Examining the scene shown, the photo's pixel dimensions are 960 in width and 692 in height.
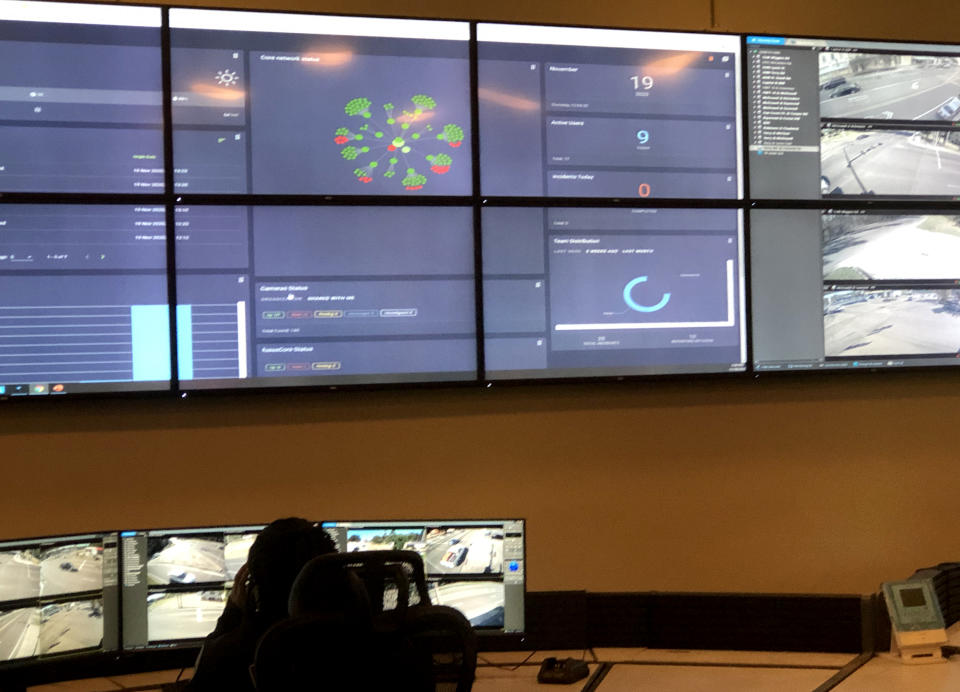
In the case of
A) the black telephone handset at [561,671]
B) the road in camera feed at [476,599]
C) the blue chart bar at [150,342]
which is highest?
the blue chart bar at [150,342]

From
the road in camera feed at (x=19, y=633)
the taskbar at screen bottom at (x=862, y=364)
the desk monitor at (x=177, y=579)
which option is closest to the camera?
the road in camera feed at (x=19, y=633)

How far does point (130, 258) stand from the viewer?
102 inches

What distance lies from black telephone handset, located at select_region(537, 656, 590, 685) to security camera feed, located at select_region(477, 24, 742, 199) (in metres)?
1.31

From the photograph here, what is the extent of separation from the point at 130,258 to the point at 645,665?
5.86ft

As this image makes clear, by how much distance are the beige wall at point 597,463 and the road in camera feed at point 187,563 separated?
Result: 32 cm

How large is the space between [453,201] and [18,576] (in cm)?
146

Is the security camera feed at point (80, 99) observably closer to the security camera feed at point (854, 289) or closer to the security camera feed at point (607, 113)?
the security camera feed at point (607, 113)

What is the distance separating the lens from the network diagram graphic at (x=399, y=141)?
2719mm

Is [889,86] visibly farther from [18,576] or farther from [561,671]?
[18,576]

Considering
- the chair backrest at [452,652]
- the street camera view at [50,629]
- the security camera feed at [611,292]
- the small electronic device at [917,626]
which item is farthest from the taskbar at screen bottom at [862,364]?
the street camera view at [50,629]

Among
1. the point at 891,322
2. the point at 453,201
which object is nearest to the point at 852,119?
the point at 891,322

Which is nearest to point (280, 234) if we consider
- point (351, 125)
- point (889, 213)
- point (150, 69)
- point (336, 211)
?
point (336, 211)

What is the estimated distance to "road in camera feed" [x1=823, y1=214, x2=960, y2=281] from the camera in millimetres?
2990

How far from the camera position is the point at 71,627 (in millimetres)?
2225
